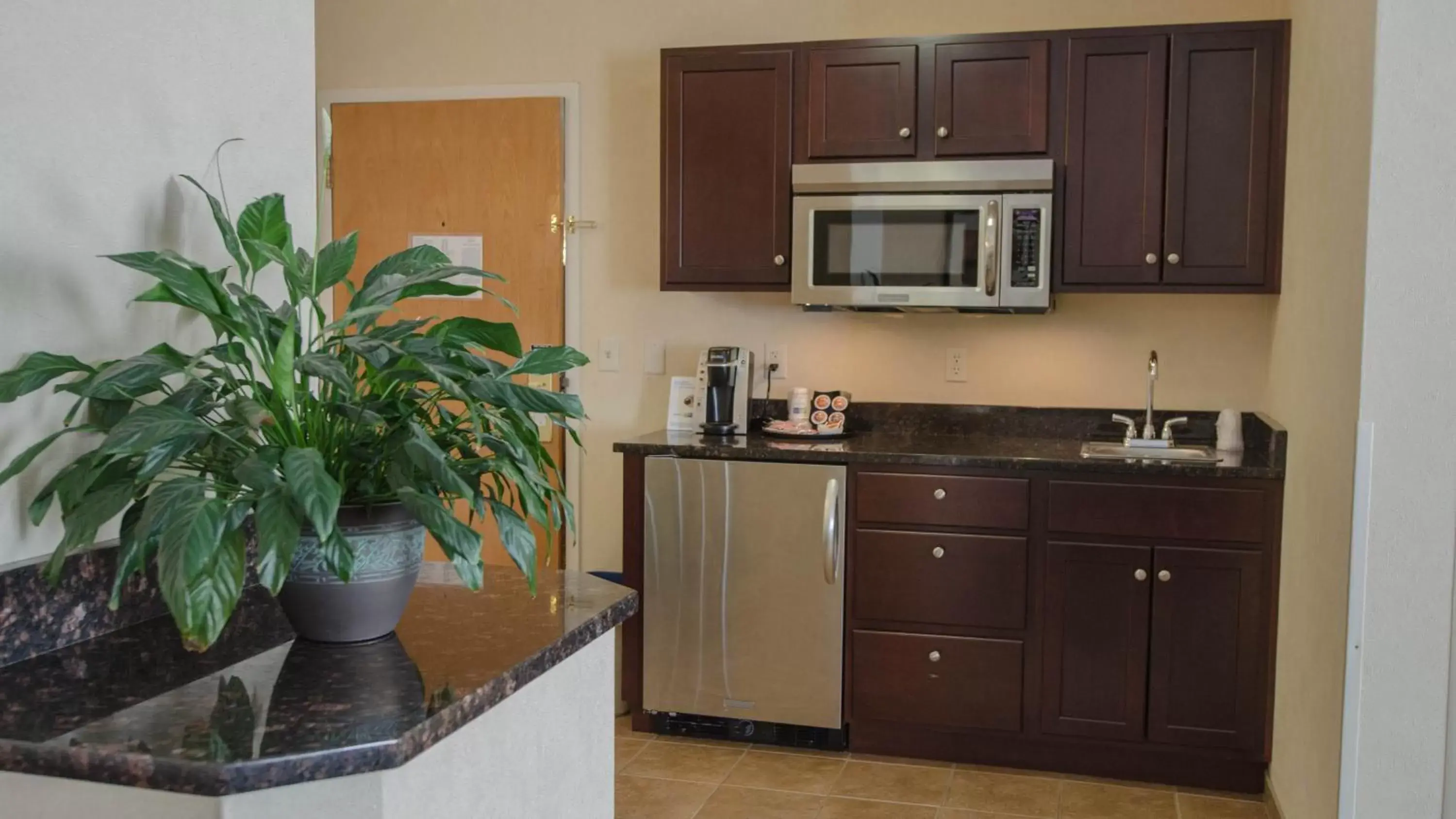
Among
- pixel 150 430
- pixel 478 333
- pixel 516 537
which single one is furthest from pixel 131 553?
pixel 478 333

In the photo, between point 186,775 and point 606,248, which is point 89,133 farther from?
point 606,248

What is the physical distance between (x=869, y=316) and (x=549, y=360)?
108 inches

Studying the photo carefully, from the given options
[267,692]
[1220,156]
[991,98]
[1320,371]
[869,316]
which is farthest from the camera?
[869,316]

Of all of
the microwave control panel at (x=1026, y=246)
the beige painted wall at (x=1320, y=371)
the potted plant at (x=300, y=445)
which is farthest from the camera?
the microwave control panel at (x=1026, y=246)

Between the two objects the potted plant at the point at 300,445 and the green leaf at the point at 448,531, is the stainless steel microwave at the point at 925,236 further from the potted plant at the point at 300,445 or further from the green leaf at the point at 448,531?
the green leaf at the point at 448,531

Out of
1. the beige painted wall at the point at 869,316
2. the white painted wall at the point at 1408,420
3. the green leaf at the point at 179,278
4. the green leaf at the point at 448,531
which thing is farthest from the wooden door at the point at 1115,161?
the green leaf at the point at 179,278

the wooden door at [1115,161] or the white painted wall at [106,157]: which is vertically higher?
the wooden door at [1115,161]

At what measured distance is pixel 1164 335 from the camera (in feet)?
13.0

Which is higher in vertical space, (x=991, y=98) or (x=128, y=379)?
(x=991, y=98)

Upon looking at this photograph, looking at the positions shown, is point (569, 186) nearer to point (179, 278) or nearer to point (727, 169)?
point (727, 169)

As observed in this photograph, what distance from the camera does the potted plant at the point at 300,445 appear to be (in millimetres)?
1278

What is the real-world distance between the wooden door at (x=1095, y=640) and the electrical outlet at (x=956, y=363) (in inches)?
29.6

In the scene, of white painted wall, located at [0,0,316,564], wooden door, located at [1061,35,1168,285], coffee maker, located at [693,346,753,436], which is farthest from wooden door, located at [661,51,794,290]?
white painted wall, located at [0,0,316,564]

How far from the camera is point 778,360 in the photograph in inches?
169
